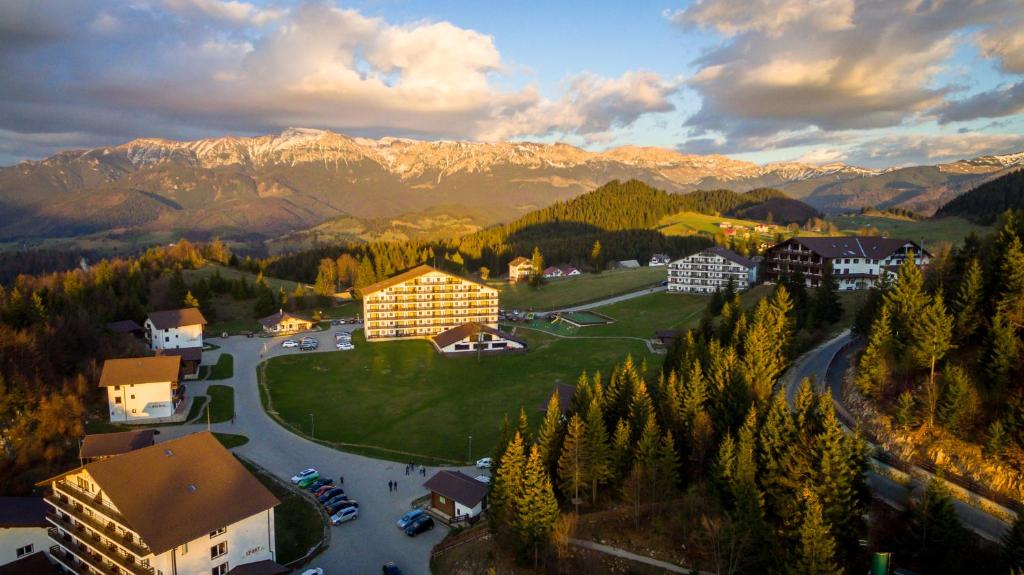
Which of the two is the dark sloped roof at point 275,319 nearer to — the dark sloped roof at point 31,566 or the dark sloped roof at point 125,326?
the dark sloped roof at point 125,326

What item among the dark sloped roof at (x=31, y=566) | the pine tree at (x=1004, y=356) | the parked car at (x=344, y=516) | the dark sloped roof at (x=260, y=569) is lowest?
the dark sloped roof at (x=31, y=566)

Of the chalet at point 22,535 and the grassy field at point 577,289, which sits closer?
the chalet at point 22,535

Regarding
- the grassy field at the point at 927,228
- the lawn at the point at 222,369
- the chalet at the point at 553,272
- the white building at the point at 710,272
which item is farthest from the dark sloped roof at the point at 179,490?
the grassy field at the point at 927,228

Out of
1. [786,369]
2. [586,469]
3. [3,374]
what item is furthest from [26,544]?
[786,369]

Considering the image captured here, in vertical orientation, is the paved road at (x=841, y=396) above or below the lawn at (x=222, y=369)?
above

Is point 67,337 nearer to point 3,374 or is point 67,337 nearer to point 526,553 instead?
point 3,374
